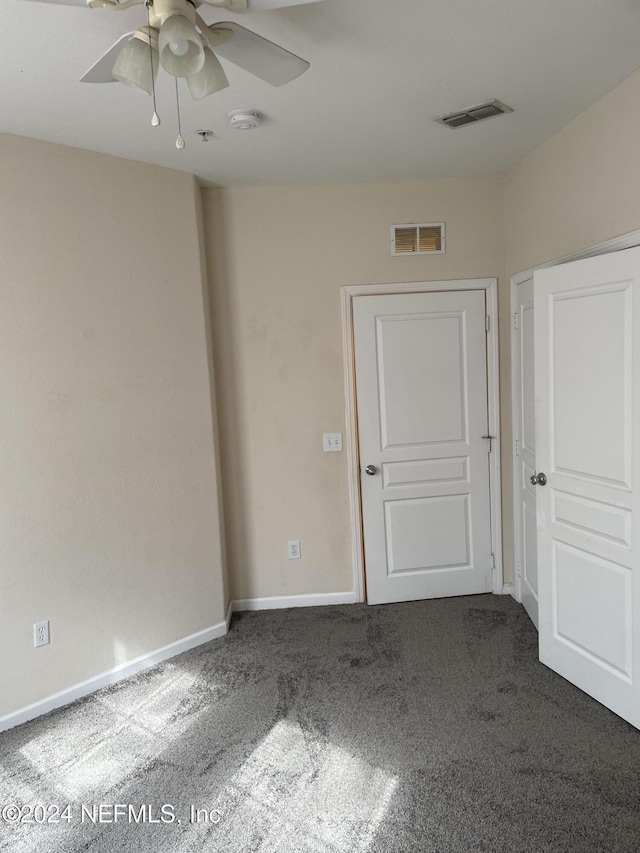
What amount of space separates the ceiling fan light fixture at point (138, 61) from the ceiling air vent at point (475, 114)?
1.54 metres

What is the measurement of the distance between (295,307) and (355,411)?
2.45 feet

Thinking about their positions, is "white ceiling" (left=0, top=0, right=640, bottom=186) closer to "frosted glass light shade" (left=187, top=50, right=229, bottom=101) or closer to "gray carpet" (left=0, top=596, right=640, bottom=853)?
"frosted glass light shade" (left=187, top=50, right=229, bottom=101)

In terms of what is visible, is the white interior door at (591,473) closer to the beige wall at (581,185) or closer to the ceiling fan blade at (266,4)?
the beige wall at (581,185)

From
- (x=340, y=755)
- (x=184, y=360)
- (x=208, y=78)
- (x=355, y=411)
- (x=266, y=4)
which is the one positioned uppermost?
(x=266, y=4)

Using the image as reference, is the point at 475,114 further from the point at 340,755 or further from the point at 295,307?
the point at 340,755

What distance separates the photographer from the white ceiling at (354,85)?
182 cm

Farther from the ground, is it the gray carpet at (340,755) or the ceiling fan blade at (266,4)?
the ceiling fan blade at (266,4)

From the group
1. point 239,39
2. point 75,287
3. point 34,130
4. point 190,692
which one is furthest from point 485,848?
point 34,130

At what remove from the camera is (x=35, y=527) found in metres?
2.75

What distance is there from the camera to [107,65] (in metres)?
1.58

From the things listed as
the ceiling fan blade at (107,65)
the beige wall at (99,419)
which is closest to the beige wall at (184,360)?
the beige wall at (99,419)

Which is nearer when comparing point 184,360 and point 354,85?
point 354,85

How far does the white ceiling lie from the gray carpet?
2.60m

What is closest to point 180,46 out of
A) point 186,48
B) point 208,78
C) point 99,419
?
point 186,48
